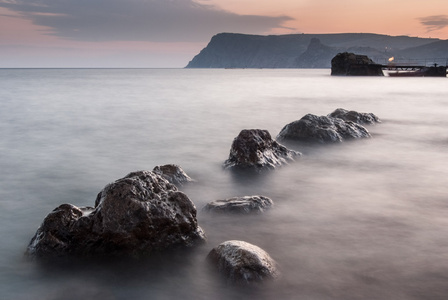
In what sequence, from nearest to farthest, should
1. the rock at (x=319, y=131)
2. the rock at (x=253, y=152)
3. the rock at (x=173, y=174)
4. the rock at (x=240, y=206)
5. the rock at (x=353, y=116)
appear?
the rock at (x=240, y=206) → the rock at (x=173, y=174) → the rock at (x=253, y=152) → the rock at (x=319, y=131) → the rock at (x=353, y=116)

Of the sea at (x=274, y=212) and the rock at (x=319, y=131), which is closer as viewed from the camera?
the sea at (x=274, y=212)

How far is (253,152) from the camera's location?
342 inches

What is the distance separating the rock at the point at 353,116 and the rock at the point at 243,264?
1089 centimetres

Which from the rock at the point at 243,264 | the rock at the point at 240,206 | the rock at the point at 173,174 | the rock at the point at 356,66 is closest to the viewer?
the rock at the point at 243,264

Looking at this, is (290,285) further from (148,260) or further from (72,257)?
(72,257)

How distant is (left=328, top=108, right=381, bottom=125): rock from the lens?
14531 millimetres

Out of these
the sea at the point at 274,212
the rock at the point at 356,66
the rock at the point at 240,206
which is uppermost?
the rock at the point at 356,66

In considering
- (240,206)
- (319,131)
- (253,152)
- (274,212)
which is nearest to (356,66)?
(319,131)

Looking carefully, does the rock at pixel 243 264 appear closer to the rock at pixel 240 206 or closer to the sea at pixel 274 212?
the sea at pixel 274 212

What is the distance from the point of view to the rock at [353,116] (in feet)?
47.7

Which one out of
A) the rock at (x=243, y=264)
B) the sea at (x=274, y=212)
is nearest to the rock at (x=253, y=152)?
the sea at (x=274, y=212)

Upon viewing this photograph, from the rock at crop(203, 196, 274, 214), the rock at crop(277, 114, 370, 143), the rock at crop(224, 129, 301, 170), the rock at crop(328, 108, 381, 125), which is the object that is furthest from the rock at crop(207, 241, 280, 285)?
the rock at crop(328, 108, 381, 125)

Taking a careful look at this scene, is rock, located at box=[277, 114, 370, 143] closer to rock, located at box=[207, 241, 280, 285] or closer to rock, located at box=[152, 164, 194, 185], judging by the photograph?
rock, located at box=[152, 164, 194, 185]

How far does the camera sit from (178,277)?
4.44 m
